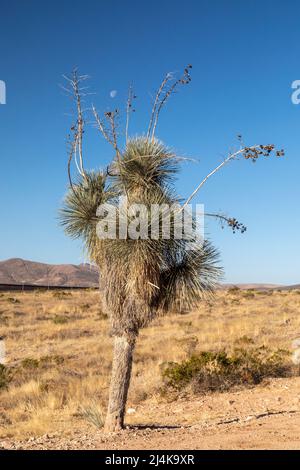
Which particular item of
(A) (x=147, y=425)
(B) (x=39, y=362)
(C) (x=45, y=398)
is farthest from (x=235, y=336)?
(A) (x=147, y=425)

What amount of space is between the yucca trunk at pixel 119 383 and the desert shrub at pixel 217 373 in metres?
4.05

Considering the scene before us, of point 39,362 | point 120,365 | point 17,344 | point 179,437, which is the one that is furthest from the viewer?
point 17,344

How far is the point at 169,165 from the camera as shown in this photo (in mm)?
9117

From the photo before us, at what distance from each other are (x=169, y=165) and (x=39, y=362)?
9435 millimetres

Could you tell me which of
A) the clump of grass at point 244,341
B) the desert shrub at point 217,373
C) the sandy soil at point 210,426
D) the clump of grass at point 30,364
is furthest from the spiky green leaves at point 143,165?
the clump of grass at point 244,341

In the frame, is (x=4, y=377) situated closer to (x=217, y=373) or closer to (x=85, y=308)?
(x=217, y=373)

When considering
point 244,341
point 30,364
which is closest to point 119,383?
point 30,364

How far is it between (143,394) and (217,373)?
1796 mm

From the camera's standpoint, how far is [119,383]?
9031 millimetres

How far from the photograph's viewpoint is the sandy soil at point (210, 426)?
7574 millimetres

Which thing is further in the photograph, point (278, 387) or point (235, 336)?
point (235, 336)

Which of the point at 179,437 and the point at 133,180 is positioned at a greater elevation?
the point at 133,180

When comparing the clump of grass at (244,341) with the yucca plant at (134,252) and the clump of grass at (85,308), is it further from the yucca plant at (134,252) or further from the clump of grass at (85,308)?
the clump of grass at (85,308)
